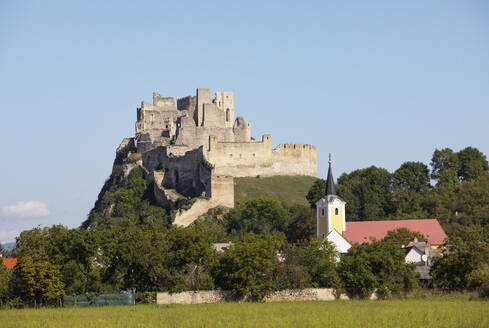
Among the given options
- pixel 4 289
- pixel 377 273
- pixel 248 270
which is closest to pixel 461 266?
pixel 377 273

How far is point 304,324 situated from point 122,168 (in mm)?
73825

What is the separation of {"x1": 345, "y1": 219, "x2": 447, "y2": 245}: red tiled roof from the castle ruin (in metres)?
17.9

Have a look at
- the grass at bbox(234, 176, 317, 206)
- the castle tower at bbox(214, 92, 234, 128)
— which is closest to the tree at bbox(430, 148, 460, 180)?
the grass at bbox(234, 176, 317, 206)

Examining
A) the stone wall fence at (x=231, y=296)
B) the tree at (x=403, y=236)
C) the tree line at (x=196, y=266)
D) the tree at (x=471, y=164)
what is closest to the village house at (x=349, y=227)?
the tree at (x=403, y=236)

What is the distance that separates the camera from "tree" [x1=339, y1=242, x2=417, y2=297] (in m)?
57.8

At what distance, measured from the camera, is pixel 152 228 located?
64938 mm

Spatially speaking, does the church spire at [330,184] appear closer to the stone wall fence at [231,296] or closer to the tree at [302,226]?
the tree at [302,226]

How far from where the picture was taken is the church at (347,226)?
79.8 metres

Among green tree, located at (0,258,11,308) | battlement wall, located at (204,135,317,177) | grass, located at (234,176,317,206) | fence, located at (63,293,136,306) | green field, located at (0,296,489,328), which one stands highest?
battlement wall, located at (204,135,317,177)

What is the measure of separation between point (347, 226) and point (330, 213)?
12.1ft

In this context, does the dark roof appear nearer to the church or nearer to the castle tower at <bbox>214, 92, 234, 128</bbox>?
the church

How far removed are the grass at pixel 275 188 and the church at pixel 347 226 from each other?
18.4m

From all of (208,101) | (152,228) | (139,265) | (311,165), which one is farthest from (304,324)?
(208,101)

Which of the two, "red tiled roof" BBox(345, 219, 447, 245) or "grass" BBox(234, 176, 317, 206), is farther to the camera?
"grass" BBox(234, 176, 317, 206)
